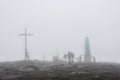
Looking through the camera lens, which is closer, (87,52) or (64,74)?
(64,74)

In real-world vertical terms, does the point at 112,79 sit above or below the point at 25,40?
below

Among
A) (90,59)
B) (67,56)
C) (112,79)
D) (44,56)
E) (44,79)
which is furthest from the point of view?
(44,56)

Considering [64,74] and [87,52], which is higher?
[87,52]

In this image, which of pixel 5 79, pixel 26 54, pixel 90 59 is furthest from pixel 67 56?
pixel 5 79

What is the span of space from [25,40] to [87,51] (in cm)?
2574

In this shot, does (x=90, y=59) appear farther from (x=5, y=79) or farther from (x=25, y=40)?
(x=5, y=79)

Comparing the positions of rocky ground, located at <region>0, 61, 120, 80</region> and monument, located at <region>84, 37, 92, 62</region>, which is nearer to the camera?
rocky ground, located at <region>0, 61, 120, 80</region>

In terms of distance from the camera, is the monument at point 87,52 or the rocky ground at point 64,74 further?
the monument at point 87,52

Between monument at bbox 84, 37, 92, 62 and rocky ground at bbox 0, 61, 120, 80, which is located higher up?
monument at bbox 84, 37, 92, 62

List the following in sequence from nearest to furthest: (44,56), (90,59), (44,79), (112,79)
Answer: (112,79), (44,79), (90,59), (44,56)

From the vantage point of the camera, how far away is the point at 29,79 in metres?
20.4

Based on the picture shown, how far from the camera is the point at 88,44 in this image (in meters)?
94.0

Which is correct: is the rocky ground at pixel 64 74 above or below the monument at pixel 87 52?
below

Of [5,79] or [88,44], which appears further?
[88,44]
